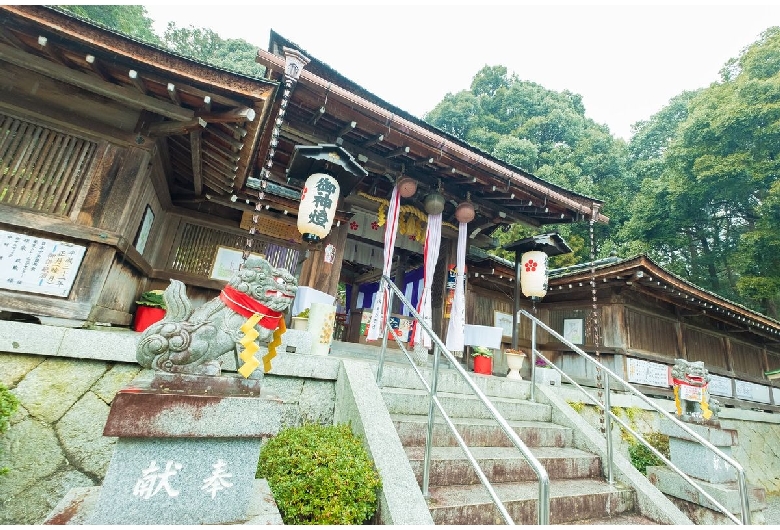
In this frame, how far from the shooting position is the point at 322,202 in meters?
5.66

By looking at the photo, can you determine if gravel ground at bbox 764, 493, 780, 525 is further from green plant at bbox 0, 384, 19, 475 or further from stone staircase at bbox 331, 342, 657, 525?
green plant at bbox 0, 384, 19, 475

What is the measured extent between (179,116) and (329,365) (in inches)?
154

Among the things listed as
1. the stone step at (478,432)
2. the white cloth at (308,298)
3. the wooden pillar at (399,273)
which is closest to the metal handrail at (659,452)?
the stone step at (478,432)

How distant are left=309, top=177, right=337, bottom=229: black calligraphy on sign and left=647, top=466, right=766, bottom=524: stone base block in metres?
6.33

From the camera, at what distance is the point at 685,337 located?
38.5ft

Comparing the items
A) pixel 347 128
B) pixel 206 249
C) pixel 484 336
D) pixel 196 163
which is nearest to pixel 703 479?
pixel 484 336

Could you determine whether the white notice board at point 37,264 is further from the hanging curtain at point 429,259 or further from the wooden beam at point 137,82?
the hanging curtain at point 429,259

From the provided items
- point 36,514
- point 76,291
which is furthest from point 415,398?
point 76,291

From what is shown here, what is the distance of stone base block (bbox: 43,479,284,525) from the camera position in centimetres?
187

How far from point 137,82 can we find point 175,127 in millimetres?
693

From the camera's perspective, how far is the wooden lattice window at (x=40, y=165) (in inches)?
168

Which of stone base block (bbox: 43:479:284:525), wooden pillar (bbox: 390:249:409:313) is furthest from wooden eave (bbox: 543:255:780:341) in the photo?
stone base block (bbox: 43:479:284:525)

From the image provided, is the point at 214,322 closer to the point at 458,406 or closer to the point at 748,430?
the point at 458,406

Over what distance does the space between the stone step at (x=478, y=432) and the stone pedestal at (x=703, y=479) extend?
4.88ft
